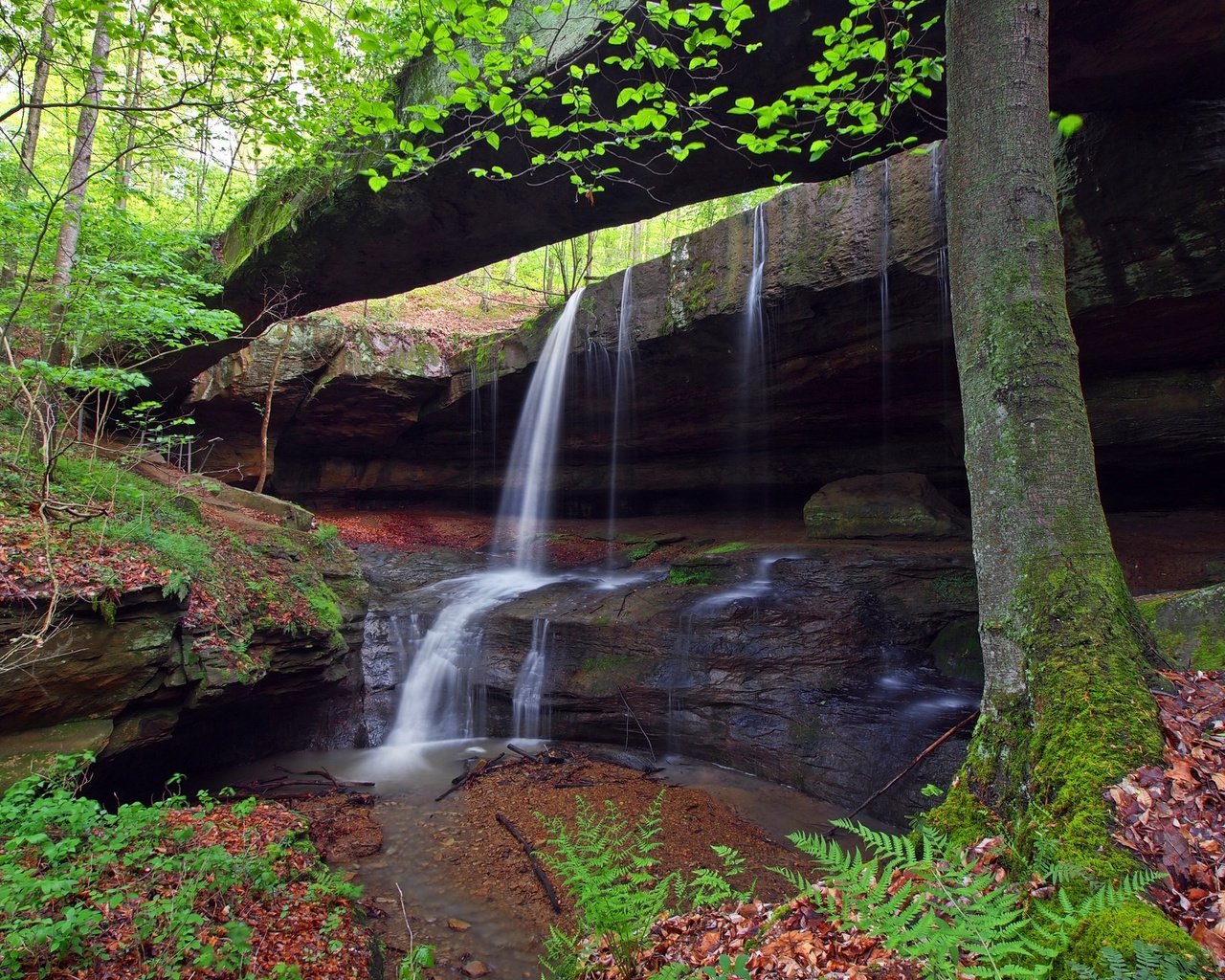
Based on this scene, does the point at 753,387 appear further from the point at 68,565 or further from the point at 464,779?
the point at 68,565

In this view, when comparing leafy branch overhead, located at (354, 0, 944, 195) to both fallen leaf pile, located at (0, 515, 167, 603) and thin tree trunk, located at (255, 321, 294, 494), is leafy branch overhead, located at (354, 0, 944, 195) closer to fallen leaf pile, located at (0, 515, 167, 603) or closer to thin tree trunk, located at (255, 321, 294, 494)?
fallen leaf pile, located at (0, 515, 167, 603)

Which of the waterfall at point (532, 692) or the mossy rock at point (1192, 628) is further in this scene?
the waterfall at point (532, 692)

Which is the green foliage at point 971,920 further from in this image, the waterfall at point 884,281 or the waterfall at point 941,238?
the waterfall at point 884,281

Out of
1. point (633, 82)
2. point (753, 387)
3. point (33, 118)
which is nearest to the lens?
point (633, 82)

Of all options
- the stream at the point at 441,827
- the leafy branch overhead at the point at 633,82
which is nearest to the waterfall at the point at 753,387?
the leafy branch overhead at the point at 633,82

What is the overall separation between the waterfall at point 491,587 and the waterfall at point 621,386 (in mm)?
1116

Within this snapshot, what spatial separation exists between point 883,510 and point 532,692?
6.07m

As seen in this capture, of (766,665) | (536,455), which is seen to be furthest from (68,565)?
(536,455)

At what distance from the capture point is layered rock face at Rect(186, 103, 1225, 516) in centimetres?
638

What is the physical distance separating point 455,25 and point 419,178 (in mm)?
2245

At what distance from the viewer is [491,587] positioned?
1085 centimetres

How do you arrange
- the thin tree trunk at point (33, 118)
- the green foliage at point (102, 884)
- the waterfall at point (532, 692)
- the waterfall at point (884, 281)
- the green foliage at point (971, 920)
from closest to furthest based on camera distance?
the green foliage at point (971, 920)
the green foliage at point (102, 884)
the thin tree trunk at point (33, 118)
the waterfall at point (884, 281)
the waterfall at point (532, 692)

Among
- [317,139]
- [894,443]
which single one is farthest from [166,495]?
[894,443]

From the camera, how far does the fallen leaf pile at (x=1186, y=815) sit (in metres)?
1.65
